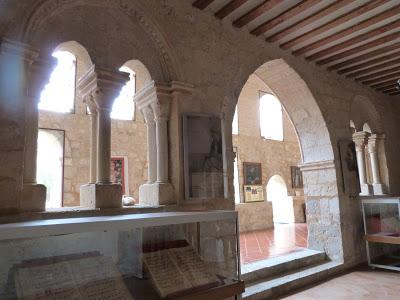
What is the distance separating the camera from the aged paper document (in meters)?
1.30

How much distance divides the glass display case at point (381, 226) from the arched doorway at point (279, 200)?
190 inches

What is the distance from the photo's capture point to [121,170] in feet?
23.4

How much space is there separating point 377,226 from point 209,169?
2.99 metres

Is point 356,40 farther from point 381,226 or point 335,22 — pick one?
point 381,226

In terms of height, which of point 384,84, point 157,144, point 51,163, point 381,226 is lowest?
point 381,226

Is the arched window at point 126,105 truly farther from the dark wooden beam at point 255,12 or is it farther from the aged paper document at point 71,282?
the aged paper document at point 71,282

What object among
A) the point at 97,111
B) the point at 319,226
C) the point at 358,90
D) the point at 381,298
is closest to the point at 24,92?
the point at 97,111

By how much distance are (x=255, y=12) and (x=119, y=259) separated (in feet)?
8.49

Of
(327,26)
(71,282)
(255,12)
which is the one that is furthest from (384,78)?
(71,282)

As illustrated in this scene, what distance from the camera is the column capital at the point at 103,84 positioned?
2.26 meters

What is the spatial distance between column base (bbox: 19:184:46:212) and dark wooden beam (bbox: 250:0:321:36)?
8.82 feet

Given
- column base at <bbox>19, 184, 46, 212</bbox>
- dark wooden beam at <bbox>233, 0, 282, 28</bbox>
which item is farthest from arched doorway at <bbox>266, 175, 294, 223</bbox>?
column base at <bbox>19, 184, 46, 212</bbox>

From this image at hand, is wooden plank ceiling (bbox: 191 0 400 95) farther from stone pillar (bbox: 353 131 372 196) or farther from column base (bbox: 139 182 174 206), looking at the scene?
column base (bbox: 139 182 174 206)

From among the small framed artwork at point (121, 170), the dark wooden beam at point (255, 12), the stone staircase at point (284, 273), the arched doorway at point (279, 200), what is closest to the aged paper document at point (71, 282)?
the stone staircase at point (284, 273)
